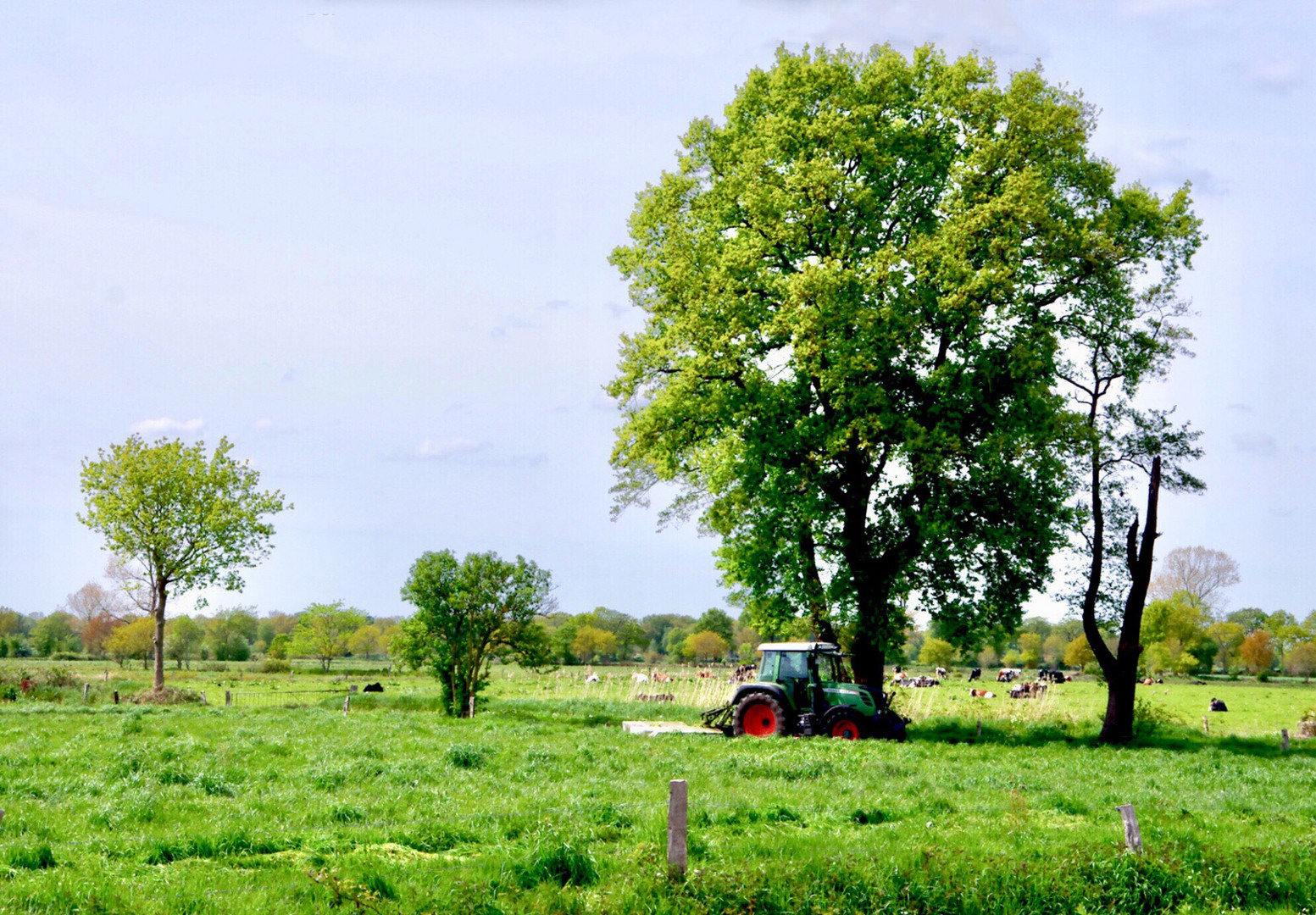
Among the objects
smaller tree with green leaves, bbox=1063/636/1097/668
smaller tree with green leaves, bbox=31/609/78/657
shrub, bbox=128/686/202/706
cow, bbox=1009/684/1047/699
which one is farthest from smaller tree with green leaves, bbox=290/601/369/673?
smaller tree with green leaves, bbox=1063/636/1097/668

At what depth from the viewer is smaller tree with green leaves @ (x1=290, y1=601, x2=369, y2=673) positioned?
308 ft

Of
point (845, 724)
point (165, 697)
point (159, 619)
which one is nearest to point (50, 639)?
point (159, 619)

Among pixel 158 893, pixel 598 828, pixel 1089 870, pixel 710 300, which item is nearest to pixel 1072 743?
pixel 710 300

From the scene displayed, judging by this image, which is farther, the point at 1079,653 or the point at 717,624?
the point at 717,624

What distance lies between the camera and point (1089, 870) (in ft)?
35.9

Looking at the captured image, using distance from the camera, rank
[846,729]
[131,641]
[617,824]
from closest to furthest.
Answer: [617,824]
[846,729]
[131,641]

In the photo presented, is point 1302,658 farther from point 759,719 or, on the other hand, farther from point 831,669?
point 759,719

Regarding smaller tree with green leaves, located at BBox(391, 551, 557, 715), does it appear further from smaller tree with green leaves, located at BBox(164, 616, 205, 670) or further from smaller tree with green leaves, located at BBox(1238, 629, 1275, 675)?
smaller tree with green leaves, located at BBox(1238, 629, 1275, 675)

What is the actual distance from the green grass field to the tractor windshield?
3.64 m

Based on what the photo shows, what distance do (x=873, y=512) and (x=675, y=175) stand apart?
1203cm

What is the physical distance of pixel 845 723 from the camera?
24984mm

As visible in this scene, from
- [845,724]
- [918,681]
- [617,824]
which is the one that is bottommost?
[918,681]

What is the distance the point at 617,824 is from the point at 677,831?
2706 mm

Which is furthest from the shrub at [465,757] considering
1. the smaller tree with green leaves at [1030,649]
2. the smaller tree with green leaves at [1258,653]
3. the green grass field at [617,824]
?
the smaller tree with green leaves at [1030,649]
